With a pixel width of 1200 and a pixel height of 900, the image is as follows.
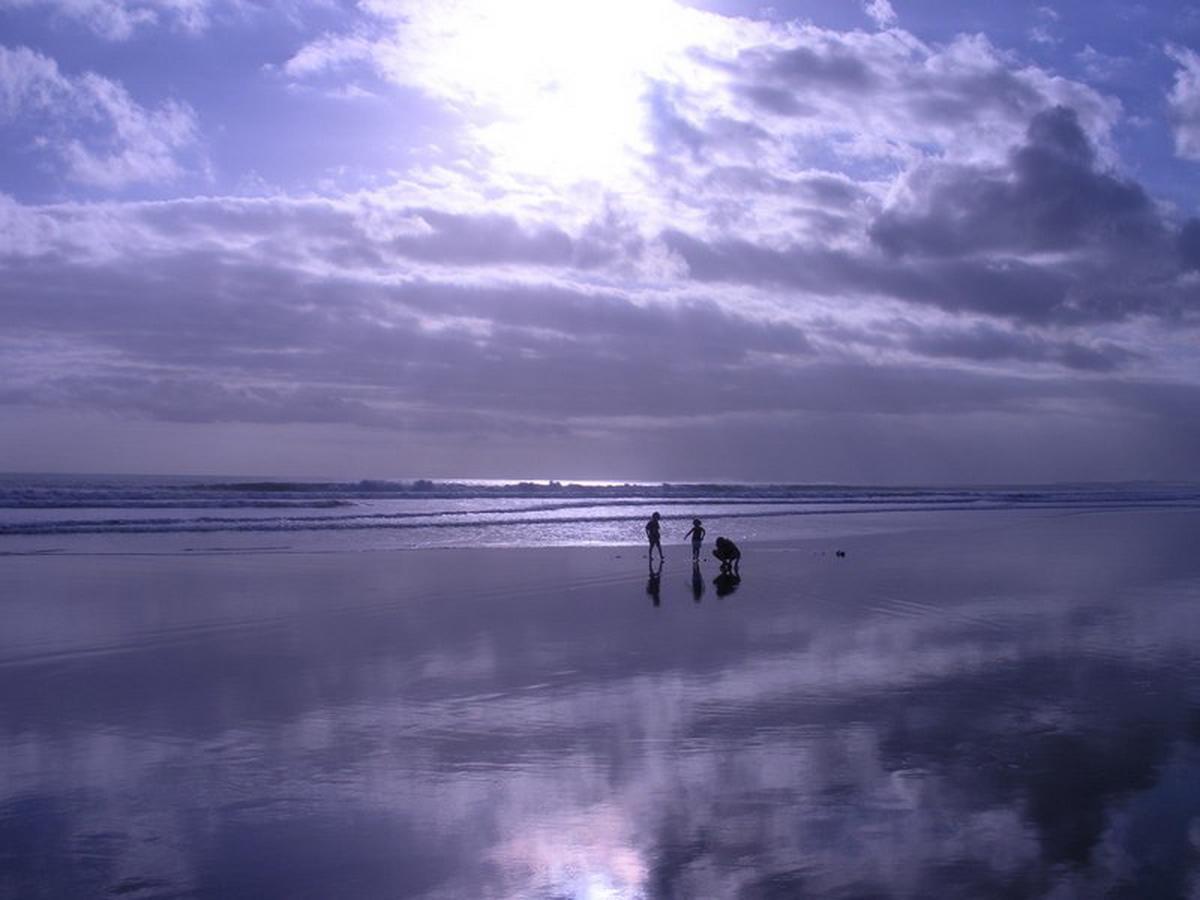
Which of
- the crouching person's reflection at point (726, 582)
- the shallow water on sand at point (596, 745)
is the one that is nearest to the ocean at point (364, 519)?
the crouching person's reflection at point (726, 582)

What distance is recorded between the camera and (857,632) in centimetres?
1512

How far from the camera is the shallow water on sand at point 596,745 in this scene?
6762mm

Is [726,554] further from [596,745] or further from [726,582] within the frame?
[596,745]

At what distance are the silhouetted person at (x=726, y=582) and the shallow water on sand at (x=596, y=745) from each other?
1433mm

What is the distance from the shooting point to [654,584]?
69.6 feet

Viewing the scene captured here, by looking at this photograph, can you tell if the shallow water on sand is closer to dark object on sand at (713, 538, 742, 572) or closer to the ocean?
dark object on sand at (713, 538, 742, 572)

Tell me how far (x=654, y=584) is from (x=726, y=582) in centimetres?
151

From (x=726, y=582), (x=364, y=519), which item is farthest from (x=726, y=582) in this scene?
(x=364, y=519)

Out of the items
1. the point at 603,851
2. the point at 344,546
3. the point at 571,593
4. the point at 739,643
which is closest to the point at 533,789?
the point at 603,851

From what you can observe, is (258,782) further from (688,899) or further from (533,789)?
(688,899)

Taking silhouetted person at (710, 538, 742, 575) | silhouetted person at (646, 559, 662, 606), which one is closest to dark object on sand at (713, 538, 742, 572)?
silhouetted person at (710, 538, 742, 575)

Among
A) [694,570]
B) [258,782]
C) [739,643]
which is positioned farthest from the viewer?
[694,570]

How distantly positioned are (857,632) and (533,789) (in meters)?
8.07

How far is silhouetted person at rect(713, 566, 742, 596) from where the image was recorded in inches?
794
